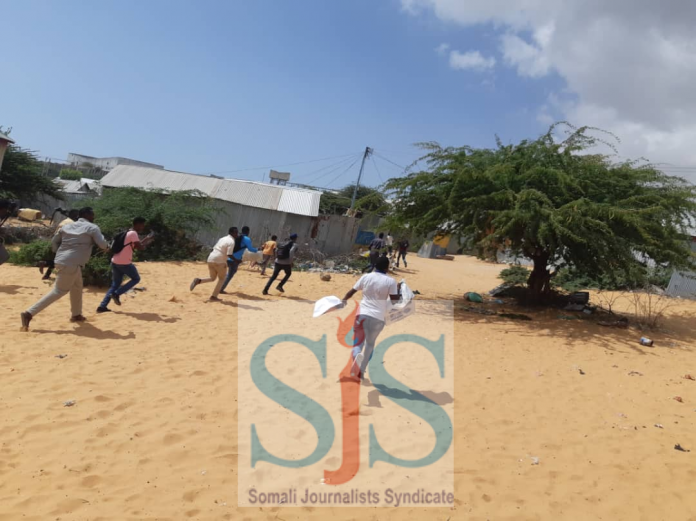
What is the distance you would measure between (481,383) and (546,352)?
8.23 ft

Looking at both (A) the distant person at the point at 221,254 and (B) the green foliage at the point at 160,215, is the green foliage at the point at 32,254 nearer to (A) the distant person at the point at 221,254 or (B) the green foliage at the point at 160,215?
(B) the green foliage at the point at 160,215

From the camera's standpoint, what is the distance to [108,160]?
2788 inches

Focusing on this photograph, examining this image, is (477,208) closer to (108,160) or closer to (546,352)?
(546,352)

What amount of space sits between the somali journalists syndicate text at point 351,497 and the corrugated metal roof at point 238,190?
17182 mm

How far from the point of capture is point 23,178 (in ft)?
80.6

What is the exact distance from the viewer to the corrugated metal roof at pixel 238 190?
20.7 metres

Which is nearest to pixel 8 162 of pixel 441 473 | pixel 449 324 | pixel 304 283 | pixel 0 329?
pixel 304 283

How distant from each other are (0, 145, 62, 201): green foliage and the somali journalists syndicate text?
25.5 meters

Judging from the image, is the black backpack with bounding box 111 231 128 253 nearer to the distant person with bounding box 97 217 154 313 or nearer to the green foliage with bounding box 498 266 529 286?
the distant person with bounding box 97 217 154 313

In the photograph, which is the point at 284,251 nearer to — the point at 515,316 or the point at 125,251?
the point at 125,251

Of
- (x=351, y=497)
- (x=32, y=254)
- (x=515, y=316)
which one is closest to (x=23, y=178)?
(x=32, y=254)

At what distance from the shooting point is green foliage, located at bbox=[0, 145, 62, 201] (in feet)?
79.2

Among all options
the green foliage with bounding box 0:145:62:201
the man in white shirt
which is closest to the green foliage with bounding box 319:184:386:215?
the man in white shirt

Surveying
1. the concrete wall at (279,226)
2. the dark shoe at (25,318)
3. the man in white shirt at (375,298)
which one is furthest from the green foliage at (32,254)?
the man in white shirt at (375,298)
